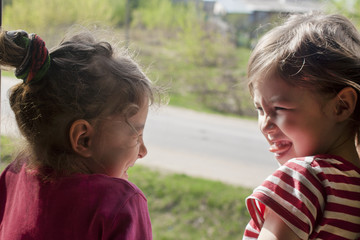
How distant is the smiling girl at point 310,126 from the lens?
75cm

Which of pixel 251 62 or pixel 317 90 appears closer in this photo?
pixel 317 90

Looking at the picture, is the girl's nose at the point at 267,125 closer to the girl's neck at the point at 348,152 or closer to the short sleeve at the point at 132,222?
the girl's neck at the point at 348,152

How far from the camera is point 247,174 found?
3.71 m

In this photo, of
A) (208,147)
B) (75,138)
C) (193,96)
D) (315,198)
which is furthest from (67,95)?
(193,96)

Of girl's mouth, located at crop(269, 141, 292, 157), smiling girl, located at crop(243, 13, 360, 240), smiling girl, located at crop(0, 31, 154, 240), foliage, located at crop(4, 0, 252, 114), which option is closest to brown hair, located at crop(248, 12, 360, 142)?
smiling girl, located at crop(243, 13, 360, 240)

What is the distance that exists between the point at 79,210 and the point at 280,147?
475 millimetres

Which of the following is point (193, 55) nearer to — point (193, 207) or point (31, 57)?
point (193, 207)

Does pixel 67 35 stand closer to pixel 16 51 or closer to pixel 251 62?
pixel 16 51

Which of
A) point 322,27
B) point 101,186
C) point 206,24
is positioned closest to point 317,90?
point 322,27

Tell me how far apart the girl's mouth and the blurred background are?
33 centimetres

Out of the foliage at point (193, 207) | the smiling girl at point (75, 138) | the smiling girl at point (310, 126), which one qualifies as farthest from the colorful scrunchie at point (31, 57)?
the foliage at point (193, 207)

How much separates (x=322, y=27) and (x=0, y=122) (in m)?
0.86

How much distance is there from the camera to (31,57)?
0.84 m

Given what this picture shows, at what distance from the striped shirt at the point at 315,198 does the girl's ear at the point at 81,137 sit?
39 cm
